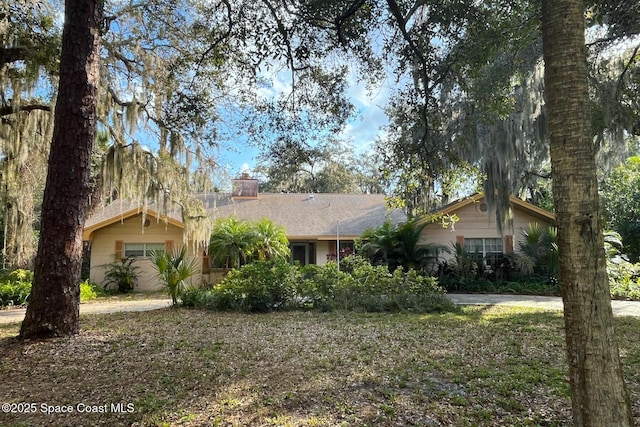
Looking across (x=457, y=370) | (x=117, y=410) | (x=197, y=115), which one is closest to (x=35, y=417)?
(x=117, y=410)

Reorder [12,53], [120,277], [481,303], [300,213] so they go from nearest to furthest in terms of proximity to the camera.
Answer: [12,53], [481,303], [120,277], [300,213]

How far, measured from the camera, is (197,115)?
6.95 meters

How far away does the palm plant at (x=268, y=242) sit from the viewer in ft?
43.9

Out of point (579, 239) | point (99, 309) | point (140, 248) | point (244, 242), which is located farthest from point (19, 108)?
point (579, 239)

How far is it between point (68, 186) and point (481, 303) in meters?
8.97

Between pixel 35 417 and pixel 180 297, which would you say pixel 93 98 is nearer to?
pixel 35 417

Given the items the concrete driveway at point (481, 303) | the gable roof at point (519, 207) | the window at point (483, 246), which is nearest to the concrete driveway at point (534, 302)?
the concrete driveway at point (481, 303)

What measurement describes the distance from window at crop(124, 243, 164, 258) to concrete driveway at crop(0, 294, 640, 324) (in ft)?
13.0

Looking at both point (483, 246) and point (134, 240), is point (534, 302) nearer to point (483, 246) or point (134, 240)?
point (483, 246)

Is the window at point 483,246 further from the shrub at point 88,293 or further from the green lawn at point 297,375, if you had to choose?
the shrub at point 88,293

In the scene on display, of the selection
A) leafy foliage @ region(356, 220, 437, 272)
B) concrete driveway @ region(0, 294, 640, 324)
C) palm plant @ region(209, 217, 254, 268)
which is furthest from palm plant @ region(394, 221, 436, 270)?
palm plant @ region(209, 217, 254, 268)

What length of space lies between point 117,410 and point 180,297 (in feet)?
20.3

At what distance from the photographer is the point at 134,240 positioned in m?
15.0

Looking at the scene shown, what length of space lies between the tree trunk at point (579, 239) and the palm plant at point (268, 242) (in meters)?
11.5
